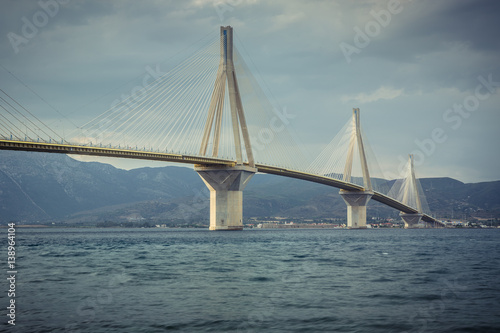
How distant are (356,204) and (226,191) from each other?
52174 millimetres

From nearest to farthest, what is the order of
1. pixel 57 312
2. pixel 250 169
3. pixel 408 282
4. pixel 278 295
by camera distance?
pixel 57 312 → pixel 278 295 → pixel 408 282 → pixel 250 169

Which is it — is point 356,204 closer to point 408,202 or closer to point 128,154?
point 408,202

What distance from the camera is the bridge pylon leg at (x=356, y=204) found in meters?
127

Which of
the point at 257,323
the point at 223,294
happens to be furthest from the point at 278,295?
the point at 257,323

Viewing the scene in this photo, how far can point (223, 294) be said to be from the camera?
21.5 meters

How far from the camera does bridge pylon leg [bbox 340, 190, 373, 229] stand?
12694 cm

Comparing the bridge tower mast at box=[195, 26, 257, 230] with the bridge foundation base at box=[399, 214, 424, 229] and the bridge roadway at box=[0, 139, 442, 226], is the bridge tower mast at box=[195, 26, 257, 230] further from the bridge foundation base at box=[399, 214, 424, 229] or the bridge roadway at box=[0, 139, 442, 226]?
the bridge foundation base at box=[399, 214, 424, 229]

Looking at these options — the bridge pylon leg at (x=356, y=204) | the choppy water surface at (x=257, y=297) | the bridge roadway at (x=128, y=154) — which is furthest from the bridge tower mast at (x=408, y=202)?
the choppy water surface at (x=257, y=297)

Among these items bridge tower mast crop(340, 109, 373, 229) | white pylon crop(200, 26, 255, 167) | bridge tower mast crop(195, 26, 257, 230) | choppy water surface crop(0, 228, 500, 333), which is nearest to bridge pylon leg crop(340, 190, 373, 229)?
bridge tower mast crop(340, 109, 373, 229)

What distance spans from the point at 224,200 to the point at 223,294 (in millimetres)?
67526

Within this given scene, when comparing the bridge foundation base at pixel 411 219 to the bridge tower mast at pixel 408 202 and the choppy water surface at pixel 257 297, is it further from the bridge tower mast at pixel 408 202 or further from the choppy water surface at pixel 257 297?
the choppy water surface at pixel 257 297

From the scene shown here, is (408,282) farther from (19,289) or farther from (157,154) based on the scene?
(157,154)

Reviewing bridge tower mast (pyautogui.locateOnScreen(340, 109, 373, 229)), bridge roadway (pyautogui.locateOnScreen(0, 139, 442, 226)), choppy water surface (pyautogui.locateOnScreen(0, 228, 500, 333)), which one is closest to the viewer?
choppy water surface (pyautogui.locateOnScreen(0, 228, 500, 333))

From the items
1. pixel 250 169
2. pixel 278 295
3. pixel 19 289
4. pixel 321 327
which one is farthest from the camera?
pixel 250 169
